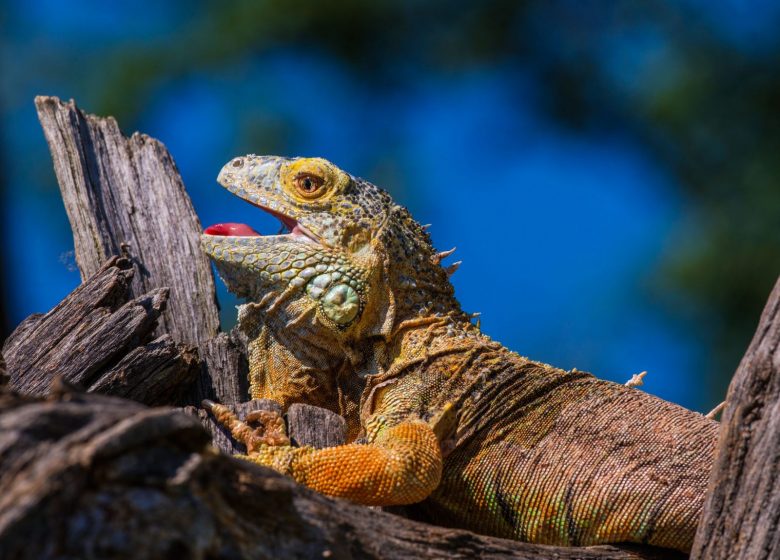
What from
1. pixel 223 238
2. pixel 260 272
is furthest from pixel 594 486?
pixel 223 238

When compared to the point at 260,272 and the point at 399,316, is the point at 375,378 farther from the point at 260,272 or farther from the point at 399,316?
the point at 260,272

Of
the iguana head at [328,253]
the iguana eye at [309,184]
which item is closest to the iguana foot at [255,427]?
the iguana head at [328,253]

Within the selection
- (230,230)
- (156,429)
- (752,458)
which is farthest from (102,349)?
(752,458)

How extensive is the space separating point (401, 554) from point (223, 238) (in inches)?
130

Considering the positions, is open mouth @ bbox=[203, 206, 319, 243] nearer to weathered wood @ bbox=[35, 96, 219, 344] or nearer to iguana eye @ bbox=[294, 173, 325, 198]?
iguana eye @ bbox=[294, 173, 325, 198]

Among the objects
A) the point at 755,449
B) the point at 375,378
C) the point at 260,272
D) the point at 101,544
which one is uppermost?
the point at 260,272

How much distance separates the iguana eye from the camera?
22.3 feet

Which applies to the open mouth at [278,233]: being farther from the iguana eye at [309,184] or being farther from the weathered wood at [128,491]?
the weathered wood at [128,491]

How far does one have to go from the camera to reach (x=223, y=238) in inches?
264

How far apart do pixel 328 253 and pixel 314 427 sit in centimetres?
131

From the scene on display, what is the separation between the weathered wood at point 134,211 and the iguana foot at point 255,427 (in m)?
1.86

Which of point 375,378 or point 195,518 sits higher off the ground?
point 375,378

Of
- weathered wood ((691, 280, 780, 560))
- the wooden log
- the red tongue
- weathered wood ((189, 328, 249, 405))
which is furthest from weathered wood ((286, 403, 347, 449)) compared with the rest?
weathered wood ((691, 280, 780, 560))

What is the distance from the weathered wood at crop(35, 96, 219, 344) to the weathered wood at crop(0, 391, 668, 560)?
4.25 m
